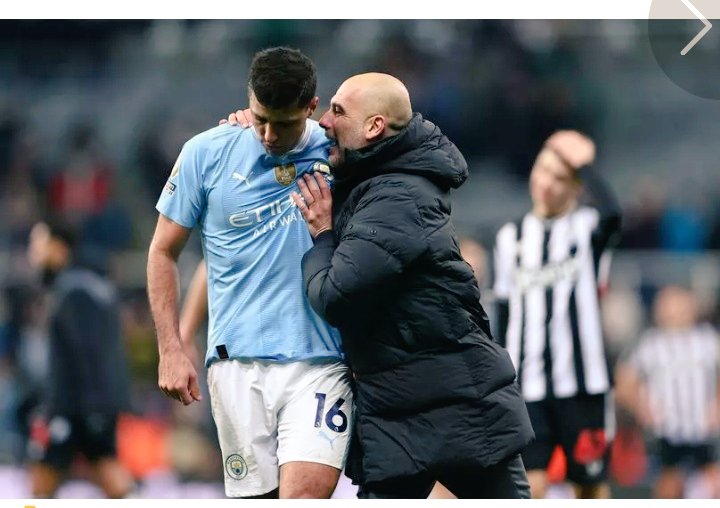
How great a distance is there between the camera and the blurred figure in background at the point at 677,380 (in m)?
11.3

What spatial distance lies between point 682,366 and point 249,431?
7.39 meters

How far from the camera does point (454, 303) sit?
469 cm

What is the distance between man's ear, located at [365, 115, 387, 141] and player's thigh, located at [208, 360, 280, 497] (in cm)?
99

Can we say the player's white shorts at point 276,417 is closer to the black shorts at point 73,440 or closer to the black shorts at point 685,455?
the black shorts at point 73,440

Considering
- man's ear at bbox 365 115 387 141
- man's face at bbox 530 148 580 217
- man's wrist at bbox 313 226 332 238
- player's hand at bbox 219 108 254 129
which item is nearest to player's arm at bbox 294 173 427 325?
man's wrist at bbox 313 226 332 238

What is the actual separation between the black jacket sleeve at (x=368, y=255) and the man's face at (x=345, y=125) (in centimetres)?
23

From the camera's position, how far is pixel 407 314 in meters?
4.64

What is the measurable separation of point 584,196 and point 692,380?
4.49 m

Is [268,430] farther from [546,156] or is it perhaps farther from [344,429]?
[546,156]

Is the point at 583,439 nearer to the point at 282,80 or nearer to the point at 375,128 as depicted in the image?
the point at 375,128

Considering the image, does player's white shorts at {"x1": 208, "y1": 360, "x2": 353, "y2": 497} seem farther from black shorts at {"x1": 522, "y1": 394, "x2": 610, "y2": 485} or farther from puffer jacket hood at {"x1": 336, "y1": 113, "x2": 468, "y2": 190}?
black shorts at {"x1": 522, "y1": 394, "x2": 610, "y2": 485}

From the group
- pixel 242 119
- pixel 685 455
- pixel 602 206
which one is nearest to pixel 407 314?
pixel 242 119

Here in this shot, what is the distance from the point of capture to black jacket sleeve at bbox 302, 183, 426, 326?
4.50 meters

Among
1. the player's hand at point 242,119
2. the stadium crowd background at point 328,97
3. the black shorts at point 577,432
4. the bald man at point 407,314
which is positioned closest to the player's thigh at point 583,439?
the black shorts at point 577,432
